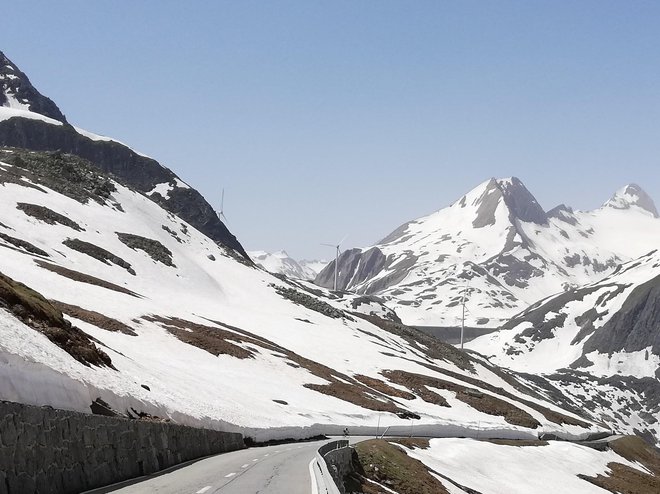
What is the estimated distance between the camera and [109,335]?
2500 inches

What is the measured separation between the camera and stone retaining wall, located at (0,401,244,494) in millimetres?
15141

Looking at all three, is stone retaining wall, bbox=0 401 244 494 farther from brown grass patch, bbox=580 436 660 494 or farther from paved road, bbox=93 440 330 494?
brown grass patch, bbox=580 436 660 494

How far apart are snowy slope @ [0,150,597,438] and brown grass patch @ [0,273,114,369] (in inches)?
21.1

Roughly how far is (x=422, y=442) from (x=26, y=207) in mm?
78130

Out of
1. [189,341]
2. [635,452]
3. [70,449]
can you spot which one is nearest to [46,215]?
[189,341]

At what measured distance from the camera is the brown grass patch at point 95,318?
65125 mm

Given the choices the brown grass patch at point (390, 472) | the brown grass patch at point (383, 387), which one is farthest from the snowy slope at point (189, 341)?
the brown grass patch at point (390, 472)

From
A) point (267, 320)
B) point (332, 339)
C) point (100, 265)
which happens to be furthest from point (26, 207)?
point (332, 339)

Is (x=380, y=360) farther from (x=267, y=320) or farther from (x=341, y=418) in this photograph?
(x=341, y=418)

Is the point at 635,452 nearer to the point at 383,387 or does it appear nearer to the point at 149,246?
the point at 383,387

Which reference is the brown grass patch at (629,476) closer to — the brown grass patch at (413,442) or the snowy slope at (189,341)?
the snowy slope at (189,341)

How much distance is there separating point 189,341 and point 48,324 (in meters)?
41.5

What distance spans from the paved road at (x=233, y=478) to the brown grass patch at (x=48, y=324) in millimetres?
8116

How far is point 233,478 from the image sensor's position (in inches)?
981
